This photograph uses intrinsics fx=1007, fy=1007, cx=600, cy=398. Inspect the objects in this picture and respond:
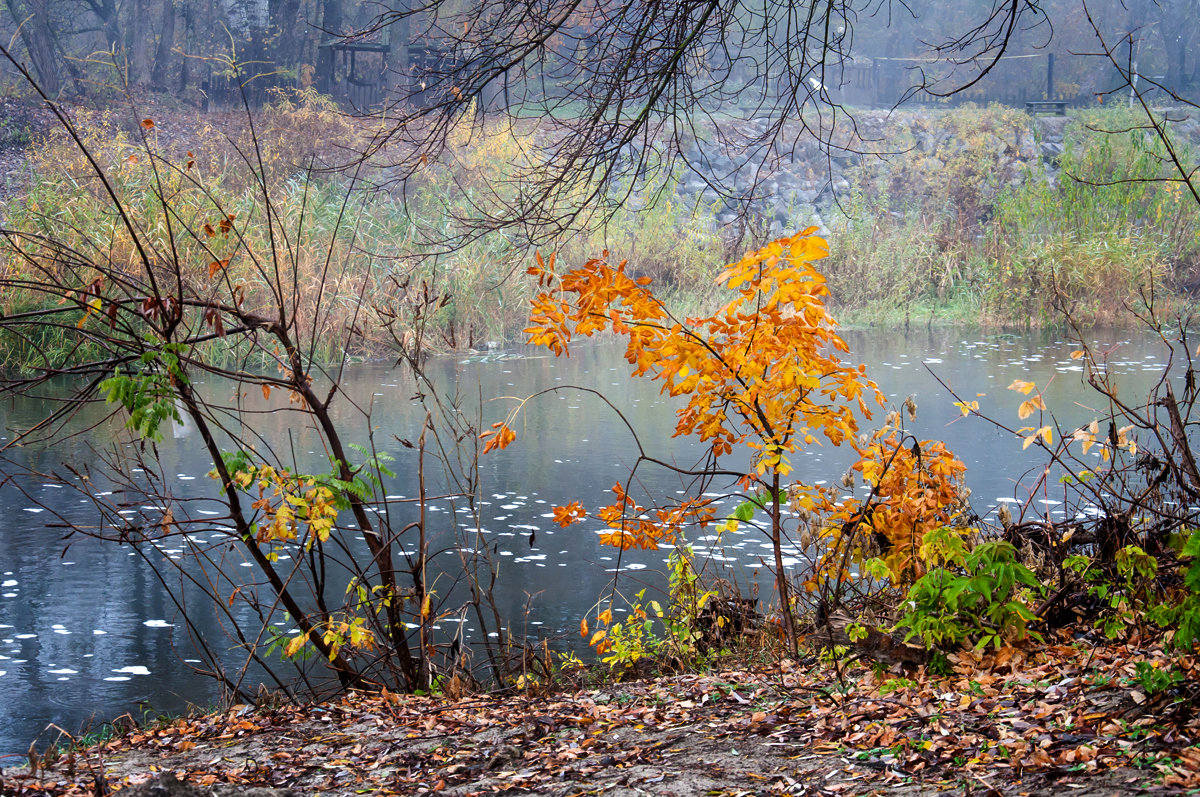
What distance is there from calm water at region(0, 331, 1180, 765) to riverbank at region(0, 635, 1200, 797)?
0.94 metres

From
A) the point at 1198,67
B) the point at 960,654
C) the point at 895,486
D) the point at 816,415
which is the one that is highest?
the point at 1198,67

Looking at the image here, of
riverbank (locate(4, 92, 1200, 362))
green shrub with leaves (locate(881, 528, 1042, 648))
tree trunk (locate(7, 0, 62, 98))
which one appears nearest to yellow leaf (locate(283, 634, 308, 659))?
green shrub with leaves (locate(881, 528, 1042, 648))

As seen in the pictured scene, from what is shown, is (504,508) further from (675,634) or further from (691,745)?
(691,745)

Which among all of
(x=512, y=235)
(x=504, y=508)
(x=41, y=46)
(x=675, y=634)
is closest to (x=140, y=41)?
(x=41, y=46)

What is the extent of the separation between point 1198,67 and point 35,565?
40.1 m

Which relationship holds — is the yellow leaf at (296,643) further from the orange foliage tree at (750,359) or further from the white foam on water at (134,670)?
the white foam on water at (134,670)

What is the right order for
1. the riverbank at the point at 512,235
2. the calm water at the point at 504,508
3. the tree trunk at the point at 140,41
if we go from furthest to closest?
the tree trunk at the point at 140,41
the riverbank at the point at 512,235
the calm water at the point at 504,508

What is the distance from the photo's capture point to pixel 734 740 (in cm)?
290

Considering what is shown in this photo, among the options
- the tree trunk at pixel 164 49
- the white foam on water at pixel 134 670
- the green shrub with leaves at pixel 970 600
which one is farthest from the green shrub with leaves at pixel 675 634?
the tree trunk at pixel 164 49

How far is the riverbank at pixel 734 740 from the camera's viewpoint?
7.72ft

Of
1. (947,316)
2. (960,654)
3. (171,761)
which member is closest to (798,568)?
(960,654)

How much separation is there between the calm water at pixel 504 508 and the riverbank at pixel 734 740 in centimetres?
94

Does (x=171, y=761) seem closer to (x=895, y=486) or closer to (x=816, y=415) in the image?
(x=816, y=415)

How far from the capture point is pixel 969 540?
425 centimetres
